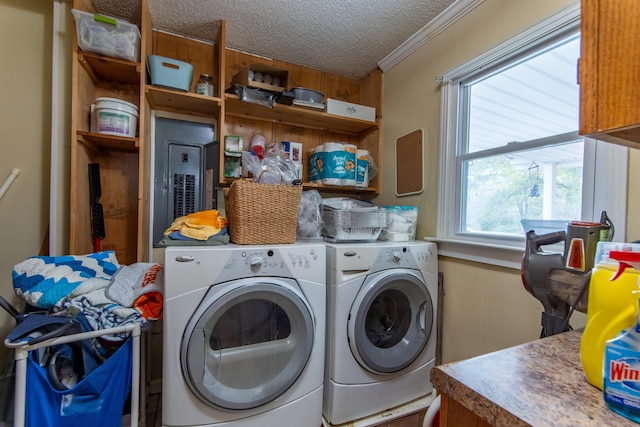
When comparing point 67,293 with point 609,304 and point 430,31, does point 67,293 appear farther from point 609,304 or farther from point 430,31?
point 430,31

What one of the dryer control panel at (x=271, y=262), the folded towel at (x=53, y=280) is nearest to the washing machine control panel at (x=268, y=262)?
the dryer control panel at (x=271, y=262)

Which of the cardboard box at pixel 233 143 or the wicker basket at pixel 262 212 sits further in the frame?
the cardboard box at pixel 233 143

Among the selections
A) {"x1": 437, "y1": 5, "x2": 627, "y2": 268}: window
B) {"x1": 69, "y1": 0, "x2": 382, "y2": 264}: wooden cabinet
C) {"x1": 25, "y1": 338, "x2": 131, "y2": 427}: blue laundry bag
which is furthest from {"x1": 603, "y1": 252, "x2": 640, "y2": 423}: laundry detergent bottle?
{"x1": 69, "y1": 0, "x2": 382, "y2": 264}: wooden cabinet

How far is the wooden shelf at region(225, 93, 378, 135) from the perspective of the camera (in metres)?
1.95

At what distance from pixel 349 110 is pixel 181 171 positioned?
1312 millimetres

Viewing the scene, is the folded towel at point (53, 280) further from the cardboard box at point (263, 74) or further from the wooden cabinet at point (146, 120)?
the cardboard box at point (263, 74)

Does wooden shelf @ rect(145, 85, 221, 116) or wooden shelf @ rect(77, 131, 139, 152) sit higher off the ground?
wooden shelf @ rect(145, 85, 221, 116)

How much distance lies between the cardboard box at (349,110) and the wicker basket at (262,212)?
0.89 meters

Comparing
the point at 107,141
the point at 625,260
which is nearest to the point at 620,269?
the point at 625,260

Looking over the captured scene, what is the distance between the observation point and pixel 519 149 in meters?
1.39

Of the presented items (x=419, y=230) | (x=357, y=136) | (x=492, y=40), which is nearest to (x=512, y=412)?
(x=419, y=230)

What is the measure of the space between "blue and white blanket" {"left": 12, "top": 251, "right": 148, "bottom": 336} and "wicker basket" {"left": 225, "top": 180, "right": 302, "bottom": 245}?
0.57m

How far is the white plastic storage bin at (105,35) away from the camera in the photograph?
1.43 m

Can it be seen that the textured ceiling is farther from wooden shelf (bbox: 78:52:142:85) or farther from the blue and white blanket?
the blue and white blanket
